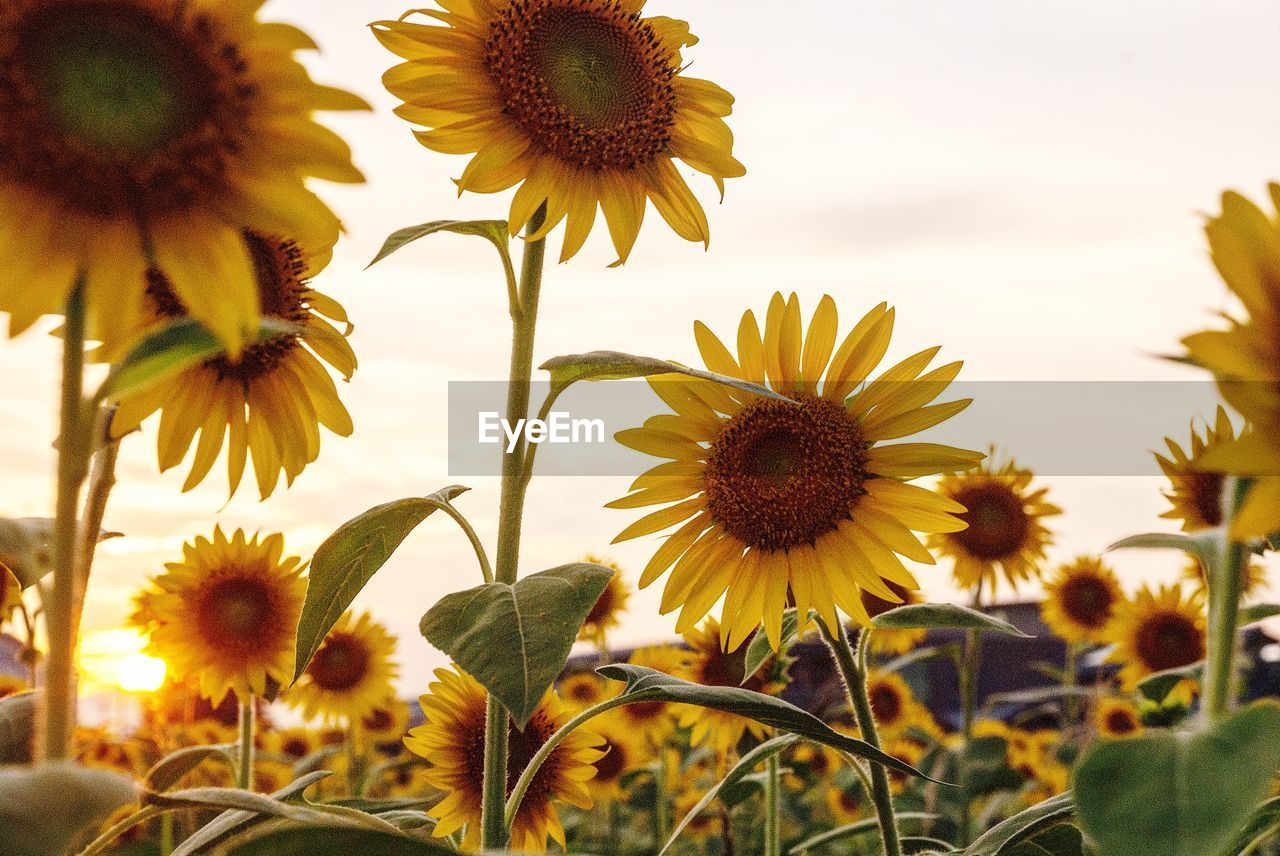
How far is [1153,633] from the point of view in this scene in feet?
10.8

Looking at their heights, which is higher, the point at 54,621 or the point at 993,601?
the point at 54,621

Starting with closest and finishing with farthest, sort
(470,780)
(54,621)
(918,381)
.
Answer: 1. (54,621)
2. (918,381)
3. (470,780)

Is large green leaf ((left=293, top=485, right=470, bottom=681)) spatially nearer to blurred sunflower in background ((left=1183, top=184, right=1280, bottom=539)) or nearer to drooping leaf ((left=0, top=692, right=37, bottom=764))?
drooping leaf ((left=0, top=692, right=37, bottom=764))

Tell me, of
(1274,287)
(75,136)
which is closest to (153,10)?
(75,136)

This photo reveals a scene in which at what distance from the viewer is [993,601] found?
3.10 meters

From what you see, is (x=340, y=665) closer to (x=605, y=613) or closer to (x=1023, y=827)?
(x=605, y=613)

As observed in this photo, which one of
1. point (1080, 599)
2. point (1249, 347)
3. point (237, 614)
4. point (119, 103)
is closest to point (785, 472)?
point (1249, 347)

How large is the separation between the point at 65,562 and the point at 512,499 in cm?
54

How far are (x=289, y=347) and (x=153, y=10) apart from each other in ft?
1.53

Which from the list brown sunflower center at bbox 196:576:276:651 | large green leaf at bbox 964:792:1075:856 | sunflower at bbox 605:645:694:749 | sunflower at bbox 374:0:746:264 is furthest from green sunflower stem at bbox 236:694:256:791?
sunflower at bbox 605:645:694:749

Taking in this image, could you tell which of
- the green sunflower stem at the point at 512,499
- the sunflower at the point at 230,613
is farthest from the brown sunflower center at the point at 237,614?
the green sunflower stem at the point at 512,499

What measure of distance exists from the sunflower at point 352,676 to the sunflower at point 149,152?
2.44m

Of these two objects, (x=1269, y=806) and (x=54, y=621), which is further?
(x=1269, y=806)

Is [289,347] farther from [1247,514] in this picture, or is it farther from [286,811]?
[1247,514]
